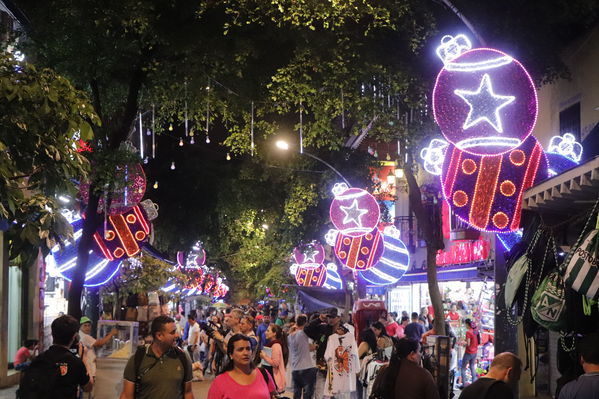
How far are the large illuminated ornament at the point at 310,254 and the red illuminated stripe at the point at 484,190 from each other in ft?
86.2

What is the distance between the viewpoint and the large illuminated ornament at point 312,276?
38.0 m

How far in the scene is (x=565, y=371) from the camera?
905cm

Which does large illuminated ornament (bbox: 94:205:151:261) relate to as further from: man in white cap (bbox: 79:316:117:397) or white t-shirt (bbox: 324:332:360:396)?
white t-shirt (bbox: 324:332:360:396)

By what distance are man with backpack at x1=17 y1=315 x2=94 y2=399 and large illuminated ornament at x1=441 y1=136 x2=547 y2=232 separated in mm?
4774

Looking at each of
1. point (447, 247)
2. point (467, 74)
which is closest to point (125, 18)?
point (467, 74)

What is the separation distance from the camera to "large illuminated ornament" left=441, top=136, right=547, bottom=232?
33.1 feet

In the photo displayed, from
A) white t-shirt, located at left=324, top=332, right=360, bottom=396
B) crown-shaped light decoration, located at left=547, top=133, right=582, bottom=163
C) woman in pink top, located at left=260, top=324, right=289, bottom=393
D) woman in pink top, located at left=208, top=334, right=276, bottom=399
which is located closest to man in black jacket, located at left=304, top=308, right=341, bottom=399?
white t-shirt, located at left=324, top=332, right=360, bottom=396

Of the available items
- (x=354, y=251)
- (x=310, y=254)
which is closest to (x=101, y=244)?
(x=354, y=251)

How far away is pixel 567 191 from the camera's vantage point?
8328mm

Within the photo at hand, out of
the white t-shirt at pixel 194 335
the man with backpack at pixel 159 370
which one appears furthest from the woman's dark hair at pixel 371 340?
the white t-shirt at pixel 194 335

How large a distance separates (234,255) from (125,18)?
3894cm

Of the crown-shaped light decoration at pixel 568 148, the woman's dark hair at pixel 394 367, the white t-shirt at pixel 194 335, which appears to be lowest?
the white t-shirt at pixel 194 335

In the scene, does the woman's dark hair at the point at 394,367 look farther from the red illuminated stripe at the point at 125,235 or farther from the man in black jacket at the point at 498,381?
the red illuminated stripe at the point at 125,235

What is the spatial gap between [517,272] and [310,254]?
27514 millimetres
